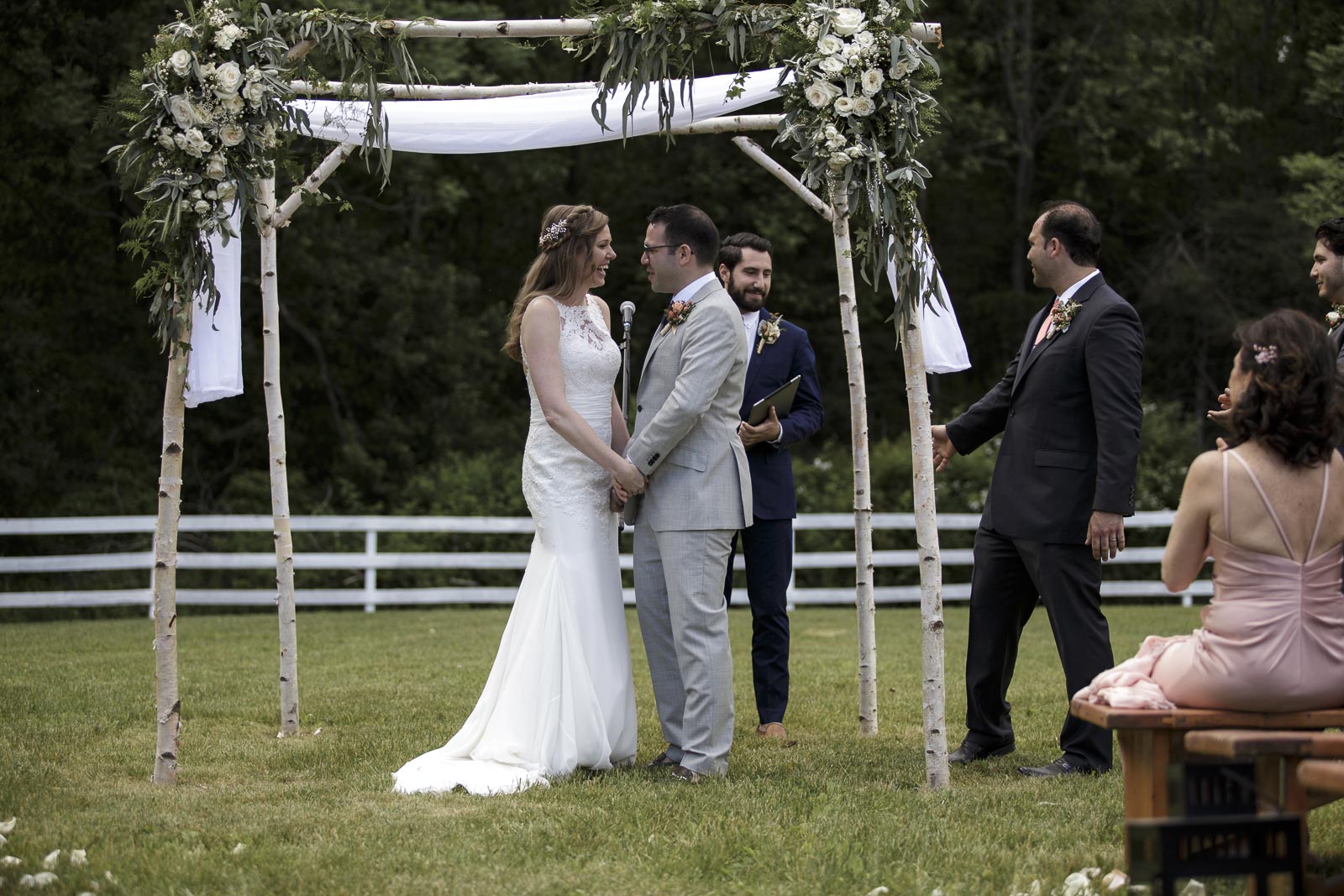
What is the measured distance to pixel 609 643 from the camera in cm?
602

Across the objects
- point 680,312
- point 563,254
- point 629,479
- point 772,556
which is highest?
point 563,254

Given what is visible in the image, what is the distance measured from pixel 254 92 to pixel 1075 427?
3633 mm

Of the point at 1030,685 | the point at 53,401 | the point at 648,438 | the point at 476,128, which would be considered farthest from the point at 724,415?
the point at 53,401

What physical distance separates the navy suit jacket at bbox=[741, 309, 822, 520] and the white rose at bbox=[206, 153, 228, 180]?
2.76 m

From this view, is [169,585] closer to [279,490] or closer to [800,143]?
[279,490]

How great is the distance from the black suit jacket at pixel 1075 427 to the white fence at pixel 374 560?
8364 millimetres

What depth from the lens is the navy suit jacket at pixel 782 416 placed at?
22.8ft

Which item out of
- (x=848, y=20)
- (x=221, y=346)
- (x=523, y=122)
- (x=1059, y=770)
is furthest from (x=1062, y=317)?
(x=221, y=346)

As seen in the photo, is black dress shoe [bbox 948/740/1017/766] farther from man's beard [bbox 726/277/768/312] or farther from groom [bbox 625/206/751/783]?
man's beard [bbox 726/277/768/312]

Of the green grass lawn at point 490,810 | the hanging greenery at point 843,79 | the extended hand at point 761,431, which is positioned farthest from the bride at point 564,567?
A: the hanging greenery at point 843,79

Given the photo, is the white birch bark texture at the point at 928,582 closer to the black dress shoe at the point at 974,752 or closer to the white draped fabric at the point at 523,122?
the black dress shoe at the point at 974,752

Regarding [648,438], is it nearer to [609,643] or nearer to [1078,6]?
[609,643]

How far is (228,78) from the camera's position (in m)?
5.51

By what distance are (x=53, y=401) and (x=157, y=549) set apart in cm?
1456
